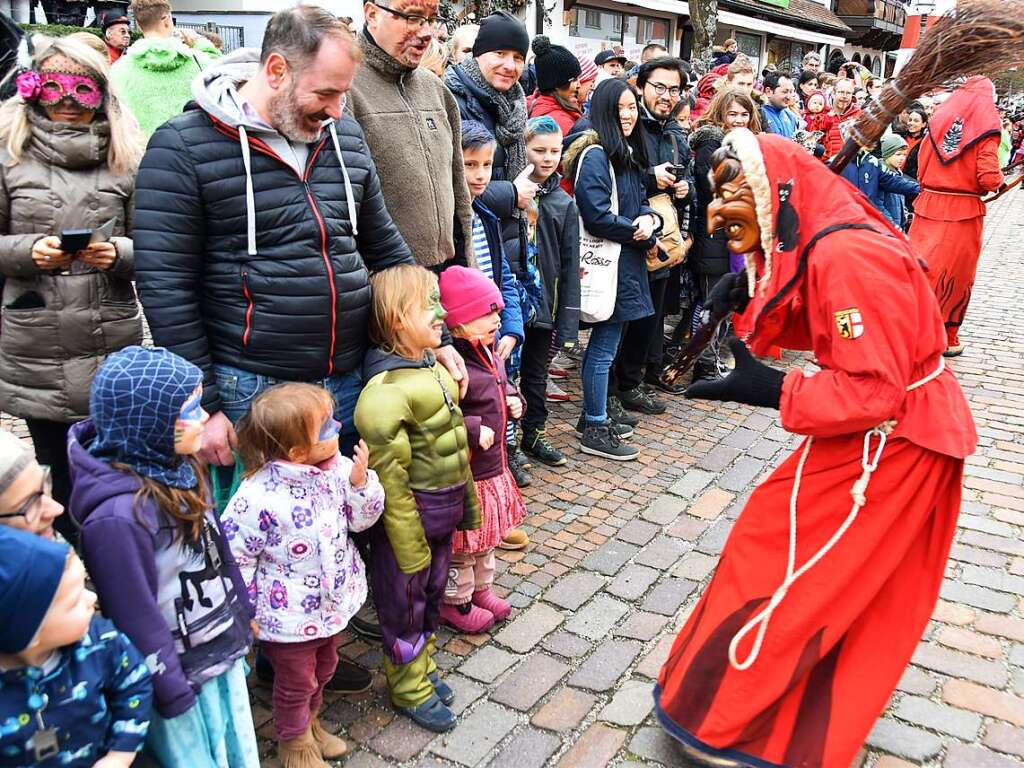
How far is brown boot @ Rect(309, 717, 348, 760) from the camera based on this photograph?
2803 mm

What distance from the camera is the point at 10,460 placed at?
170cm

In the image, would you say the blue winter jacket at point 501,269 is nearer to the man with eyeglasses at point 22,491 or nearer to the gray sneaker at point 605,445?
the gray sneaker at point 605,445

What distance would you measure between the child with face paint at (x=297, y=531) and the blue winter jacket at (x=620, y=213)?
289 cm

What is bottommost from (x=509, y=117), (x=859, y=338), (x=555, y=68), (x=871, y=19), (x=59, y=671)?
(x=59, y=671)

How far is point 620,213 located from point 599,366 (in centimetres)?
92

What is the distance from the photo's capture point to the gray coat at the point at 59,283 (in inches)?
119

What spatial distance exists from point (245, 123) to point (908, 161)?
9.38 m

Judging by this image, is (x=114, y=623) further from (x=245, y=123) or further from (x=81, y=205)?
(x=81, y=205)

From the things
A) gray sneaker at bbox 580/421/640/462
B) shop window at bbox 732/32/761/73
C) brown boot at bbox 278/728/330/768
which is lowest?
gray sneaker at bbox 580/421/640/462

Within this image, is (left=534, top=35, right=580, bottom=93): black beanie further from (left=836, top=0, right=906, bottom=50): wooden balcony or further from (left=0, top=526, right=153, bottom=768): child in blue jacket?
(left=836, top=0, right=906, bottom=50): wooden balcony

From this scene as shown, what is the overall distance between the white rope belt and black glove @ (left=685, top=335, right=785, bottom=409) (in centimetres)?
18

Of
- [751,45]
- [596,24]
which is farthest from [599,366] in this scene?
[751,45]

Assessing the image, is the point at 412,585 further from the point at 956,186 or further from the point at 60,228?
the point at 956,186

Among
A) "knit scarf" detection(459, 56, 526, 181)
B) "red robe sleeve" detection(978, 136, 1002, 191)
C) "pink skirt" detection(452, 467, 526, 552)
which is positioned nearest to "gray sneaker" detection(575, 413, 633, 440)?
"knit scarf" detection(459, 56, 526, 181)
